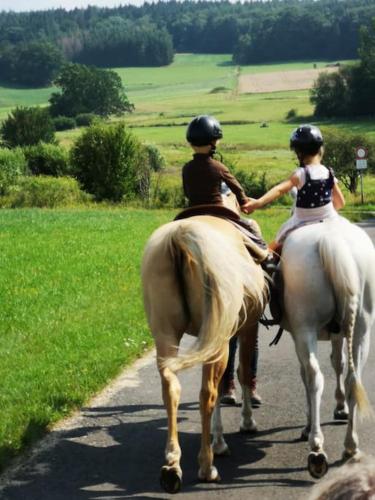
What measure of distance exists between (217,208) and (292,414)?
7.22ft

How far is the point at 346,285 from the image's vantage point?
6562 mm

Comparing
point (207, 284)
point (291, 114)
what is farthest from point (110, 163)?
point (291, 114)

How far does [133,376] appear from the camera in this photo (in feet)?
31.7

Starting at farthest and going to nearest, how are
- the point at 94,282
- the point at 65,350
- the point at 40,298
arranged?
1. the point at 94,282
2. the point at 40,298
3. the point at 65,350

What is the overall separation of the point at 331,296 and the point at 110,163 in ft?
148

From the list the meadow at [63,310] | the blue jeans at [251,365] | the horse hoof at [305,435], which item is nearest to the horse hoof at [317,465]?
the horse hoof at [305,435]

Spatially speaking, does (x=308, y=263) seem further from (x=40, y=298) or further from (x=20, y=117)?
(x=20, y=117)

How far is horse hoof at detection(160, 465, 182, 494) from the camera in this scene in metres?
5.92

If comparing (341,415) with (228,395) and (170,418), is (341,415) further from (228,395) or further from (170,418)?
(170,418)

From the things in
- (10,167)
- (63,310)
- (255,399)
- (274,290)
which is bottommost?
(10,167)

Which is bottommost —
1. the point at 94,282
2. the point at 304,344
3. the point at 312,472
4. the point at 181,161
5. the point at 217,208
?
the point at 181,161

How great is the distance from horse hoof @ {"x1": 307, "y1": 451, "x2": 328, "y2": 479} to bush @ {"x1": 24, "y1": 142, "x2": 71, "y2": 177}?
5321 cm

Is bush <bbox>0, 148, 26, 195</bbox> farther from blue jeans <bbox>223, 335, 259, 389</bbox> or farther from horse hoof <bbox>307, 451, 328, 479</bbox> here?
horse hoof <bbox>307, 451, 328, 479</bbox>

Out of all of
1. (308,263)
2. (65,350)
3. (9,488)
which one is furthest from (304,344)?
(65,350)
